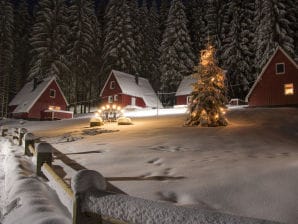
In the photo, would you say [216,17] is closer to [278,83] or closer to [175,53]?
[175,53]

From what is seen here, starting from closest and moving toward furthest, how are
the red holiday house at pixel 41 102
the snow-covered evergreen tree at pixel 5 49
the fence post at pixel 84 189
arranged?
1. the fence post at pixel 84 189
2. the red holiday house at pixel 41 102
3. the snow-covered evergreen tree at pixel 5 49

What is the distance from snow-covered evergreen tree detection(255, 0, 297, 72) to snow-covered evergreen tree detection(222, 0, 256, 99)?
15.6 ft

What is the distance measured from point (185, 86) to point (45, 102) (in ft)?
69.2

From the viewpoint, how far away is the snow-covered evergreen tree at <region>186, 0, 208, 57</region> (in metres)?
60.8

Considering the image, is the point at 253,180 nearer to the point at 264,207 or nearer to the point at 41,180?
the point at 264,207

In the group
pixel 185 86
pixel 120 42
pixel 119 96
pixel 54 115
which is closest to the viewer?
pixel 54 115

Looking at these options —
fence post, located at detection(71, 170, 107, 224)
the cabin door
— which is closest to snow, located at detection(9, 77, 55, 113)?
the cabin door

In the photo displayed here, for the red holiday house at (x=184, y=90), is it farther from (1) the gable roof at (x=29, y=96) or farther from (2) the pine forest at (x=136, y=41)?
(1) the gable roof at (x=29, y=96)

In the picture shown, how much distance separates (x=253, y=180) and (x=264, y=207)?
1576 mm

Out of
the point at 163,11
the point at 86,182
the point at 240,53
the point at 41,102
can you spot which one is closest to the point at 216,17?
the point at 240,53

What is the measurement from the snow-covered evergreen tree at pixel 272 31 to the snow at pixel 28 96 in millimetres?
29594

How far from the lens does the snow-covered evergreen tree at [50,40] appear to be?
51688mm

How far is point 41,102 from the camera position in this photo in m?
46.2

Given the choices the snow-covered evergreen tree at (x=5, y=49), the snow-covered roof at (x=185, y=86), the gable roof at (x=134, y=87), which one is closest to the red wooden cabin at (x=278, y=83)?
the snow-covered roof at (x=185, y=86)
